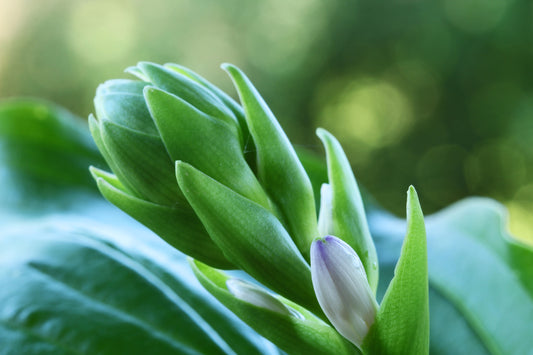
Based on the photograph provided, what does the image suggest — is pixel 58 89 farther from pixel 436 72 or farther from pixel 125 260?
pixel 125 260

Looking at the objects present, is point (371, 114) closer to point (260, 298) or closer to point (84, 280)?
point (84, 280)

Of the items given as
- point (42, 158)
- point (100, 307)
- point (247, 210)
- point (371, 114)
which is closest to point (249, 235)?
point (247, 210)

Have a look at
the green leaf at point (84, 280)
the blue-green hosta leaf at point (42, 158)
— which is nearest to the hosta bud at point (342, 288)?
the green leaf at point (84, 280)

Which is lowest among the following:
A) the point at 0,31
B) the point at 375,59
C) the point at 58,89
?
the point at 58,89

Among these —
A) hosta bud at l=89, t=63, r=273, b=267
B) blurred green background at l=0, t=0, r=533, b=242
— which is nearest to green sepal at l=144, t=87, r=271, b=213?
hosta bud at l=89, t=63, r=273, b=267

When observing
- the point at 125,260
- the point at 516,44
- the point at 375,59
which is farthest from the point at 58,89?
the point at 125,260

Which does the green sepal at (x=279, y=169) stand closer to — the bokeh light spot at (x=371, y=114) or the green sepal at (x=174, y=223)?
the green sepal at (x=174, y=223)
